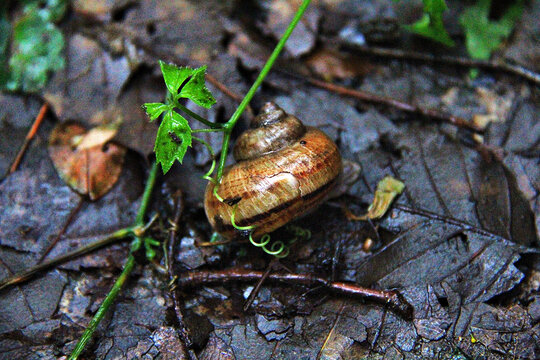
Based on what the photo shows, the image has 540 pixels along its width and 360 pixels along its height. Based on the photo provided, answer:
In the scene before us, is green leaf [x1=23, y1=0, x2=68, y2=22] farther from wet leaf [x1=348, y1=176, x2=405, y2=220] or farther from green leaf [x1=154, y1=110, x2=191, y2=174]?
wet leaf [x1=348, y1=176, x2=405, y2=220]

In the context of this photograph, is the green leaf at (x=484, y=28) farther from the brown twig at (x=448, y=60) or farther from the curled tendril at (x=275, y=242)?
the curled tendril at (x=275, y=242)

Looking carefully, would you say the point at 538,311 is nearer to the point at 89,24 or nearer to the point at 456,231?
the point at 456,231

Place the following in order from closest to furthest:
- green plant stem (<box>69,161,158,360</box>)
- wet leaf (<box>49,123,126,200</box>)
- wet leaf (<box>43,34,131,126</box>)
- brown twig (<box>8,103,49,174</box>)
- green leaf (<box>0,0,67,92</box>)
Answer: green plant stem (<box>69,161,158,360</box>)
wet leaf (<box>49,123,126,200</box>)
brown twig (<box>8,103,49,174</box>)
wet leaf (<box>43,34,131,126</box>)
green leaf (<box>0,0,67,92</box>)

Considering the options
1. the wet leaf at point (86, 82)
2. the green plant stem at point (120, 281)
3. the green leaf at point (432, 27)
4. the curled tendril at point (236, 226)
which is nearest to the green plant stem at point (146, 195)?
the green plant stem at point (120, 281)

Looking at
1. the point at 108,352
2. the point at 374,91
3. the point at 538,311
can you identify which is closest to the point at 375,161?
the point at 374,91

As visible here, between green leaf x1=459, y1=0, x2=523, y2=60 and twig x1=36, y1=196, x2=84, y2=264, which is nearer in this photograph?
twig x1=36, y1=196, x2=84, y2=264

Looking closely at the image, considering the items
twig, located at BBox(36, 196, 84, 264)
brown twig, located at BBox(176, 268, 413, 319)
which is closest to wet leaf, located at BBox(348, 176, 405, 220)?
brown twig, located at BBox(176, 268, 413, 319)
